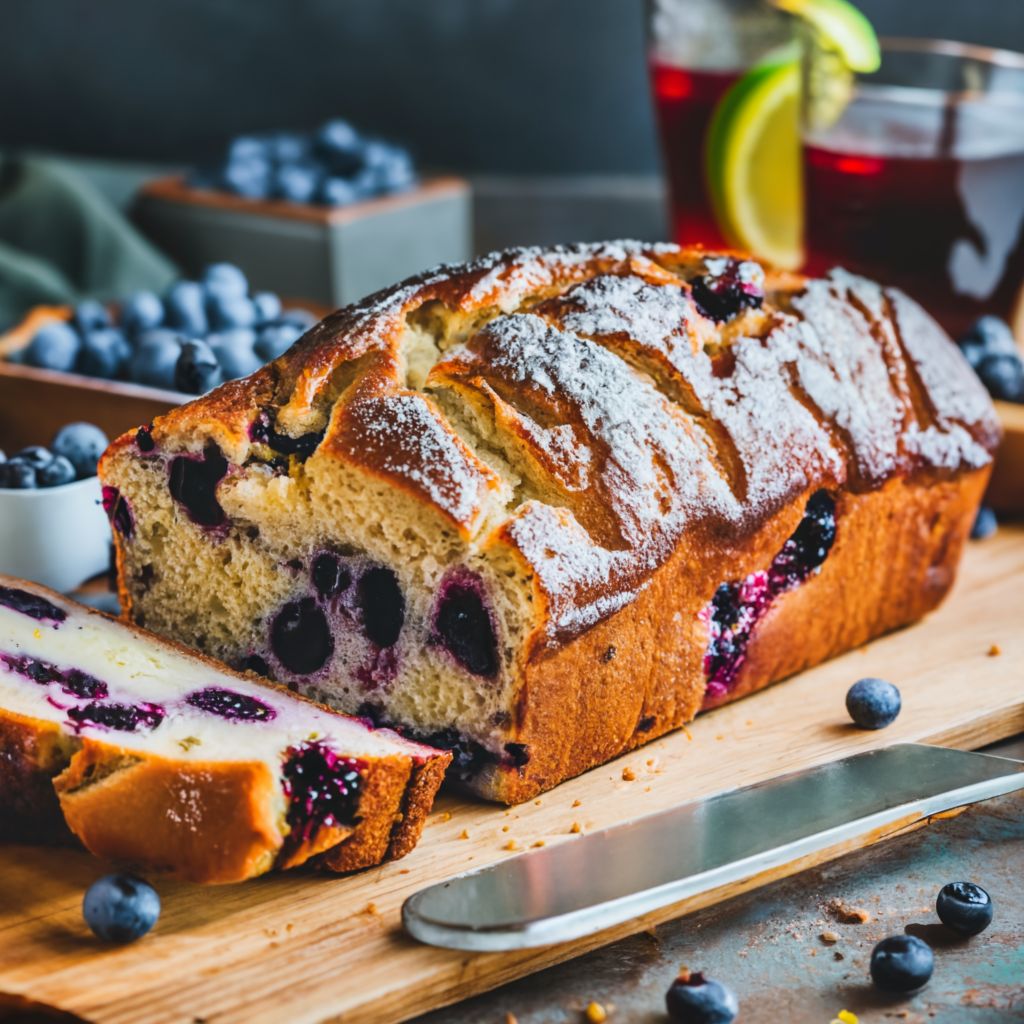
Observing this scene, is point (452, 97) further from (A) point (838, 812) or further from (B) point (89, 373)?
(A) point (838, 812)

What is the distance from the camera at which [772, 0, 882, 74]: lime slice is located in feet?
12.3

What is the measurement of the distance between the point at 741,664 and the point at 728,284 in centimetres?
69

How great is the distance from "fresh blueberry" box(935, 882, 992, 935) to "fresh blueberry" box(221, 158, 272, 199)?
372 cm

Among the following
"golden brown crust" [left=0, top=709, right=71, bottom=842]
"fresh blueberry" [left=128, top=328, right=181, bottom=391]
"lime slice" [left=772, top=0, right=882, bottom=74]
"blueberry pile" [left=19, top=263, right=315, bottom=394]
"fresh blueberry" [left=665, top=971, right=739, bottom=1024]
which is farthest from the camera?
"lime slice" [left=772, top=0, right=882, bottom=74]

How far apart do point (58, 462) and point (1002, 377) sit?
82.0 inches

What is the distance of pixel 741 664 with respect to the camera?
2574 millimetres

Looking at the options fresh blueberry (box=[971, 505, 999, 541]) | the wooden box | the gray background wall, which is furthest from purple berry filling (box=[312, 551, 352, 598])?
the gray background wall

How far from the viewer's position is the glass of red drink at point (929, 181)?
3631 mm

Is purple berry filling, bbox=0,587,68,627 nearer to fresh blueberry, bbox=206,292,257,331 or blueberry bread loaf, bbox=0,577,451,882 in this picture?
blueberry bread loaf, bbox=0,577,451,882

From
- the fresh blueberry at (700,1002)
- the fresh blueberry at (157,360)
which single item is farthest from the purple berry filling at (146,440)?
the fresh blueberry at (700,1002)

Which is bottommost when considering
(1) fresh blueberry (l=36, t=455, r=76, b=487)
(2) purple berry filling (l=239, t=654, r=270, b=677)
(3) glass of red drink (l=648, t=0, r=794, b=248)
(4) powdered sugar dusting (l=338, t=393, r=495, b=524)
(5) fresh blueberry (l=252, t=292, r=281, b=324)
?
(2) purple berry filling (l=239, t=654, r=270, b=677)

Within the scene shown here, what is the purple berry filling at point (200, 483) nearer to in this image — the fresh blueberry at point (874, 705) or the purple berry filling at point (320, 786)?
the purple berry filling at point (320, 786)

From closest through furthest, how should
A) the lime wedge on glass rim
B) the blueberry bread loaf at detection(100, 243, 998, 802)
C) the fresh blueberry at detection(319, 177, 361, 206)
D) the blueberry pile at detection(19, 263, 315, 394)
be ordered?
the blueberry bread loaf at detection(100, 243, 998, 802) → the blueberry pile at detection(19, 263, 315, 394) → the lime wedge on glass rim → the fresh blueberry at detection(319, 177, 361, 206)

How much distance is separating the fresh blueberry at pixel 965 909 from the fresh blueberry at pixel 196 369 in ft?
5.61
